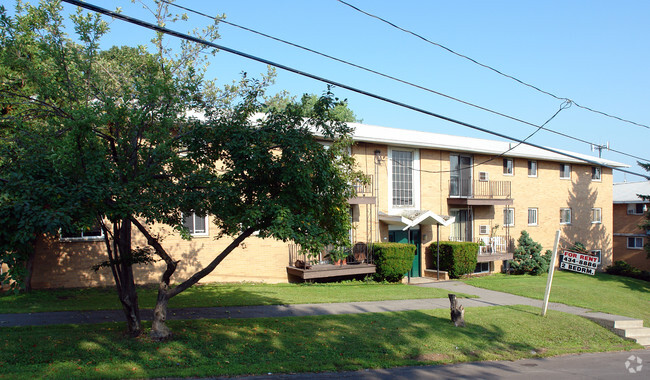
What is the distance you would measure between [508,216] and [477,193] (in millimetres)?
2991

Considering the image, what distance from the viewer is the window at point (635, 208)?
33.5 m

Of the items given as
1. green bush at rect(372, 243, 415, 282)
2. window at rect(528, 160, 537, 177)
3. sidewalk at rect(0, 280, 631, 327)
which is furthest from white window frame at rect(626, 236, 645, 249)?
green bush at rect(372, 243, 415, 282)

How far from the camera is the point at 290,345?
9.15 meters

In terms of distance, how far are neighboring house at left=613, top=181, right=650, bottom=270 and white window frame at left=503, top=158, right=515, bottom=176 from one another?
14.4m

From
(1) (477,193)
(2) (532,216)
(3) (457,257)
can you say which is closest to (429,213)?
(3) (457,257)

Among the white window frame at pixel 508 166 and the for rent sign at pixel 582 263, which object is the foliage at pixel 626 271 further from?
the for rent sign at pixel 582 263

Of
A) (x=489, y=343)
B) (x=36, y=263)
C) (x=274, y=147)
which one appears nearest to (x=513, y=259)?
(x=489, y=343)

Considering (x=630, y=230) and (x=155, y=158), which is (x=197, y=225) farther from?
(x=630, y=230)

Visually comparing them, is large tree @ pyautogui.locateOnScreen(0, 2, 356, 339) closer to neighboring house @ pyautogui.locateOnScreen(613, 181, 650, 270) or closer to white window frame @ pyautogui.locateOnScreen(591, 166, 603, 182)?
white window frame @ pyautogui.locateOnScreen(591, 166, 603, 182)

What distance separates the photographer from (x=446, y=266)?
21.1 m

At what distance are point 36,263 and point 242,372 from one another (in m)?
9.45

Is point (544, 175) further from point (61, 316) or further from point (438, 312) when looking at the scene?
point (61, 316)

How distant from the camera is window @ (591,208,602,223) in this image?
2877cm

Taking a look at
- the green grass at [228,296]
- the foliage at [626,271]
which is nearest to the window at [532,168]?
the foliage at [626,271]
